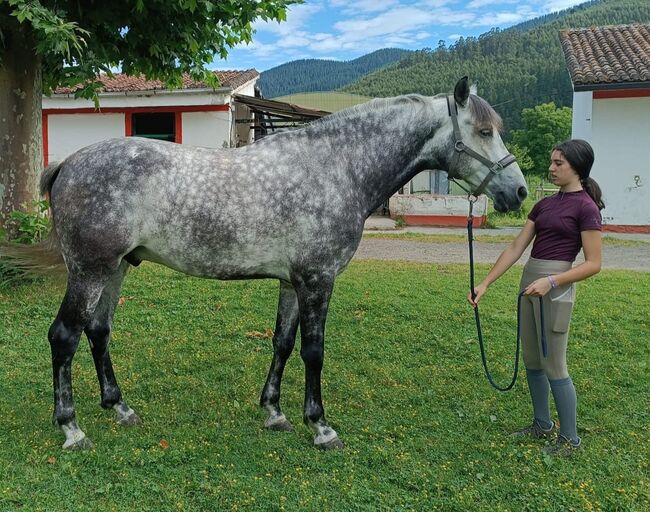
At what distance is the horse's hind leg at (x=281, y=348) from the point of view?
3.96 m

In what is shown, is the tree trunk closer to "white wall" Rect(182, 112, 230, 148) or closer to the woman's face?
the woman's face

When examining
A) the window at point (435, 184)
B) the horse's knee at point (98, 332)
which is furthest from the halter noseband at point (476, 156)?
the window at point (435, 184)

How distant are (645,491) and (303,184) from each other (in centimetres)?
257

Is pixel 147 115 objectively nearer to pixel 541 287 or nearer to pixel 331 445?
pixel 331 445

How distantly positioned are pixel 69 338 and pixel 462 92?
111 inches

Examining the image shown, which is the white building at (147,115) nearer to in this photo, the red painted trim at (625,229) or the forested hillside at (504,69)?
the red painted trim at (625,229)

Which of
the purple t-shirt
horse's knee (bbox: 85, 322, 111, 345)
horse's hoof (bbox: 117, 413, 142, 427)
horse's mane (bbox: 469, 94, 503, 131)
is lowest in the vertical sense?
horse's hoof (bbox: 117, 413, 142, 427)

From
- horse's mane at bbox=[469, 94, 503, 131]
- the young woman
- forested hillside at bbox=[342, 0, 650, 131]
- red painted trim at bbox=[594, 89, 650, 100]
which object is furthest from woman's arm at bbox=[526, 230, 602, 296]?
forested hillside at bbox=[342, 0, 650, 131]

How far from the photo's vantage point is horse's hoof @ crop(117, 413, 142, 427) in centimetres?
392

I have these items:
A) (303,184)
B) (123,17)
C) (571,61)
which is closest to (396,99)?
(303,184)

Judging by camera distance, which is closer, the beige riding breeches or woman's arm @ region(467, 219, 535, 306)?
the beige riding breeches

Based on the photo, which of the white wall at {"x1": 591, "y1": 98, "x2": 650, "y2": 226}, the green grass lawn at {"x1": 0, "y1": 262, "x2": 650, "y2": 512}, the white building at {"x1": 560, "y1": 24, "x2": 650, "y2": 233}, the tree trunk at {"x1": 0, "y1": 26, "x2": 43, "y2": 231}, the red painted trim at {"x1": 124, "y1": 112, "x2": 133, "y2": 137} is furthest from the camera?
the red painted trim at {"x1": 124, "y1": 112, "x2": 133, "y2": 137}

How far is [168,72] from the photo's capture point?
7.78m

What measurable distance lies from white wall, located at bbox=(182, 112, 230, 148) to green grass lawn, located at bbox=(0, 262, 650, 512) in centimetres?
936
